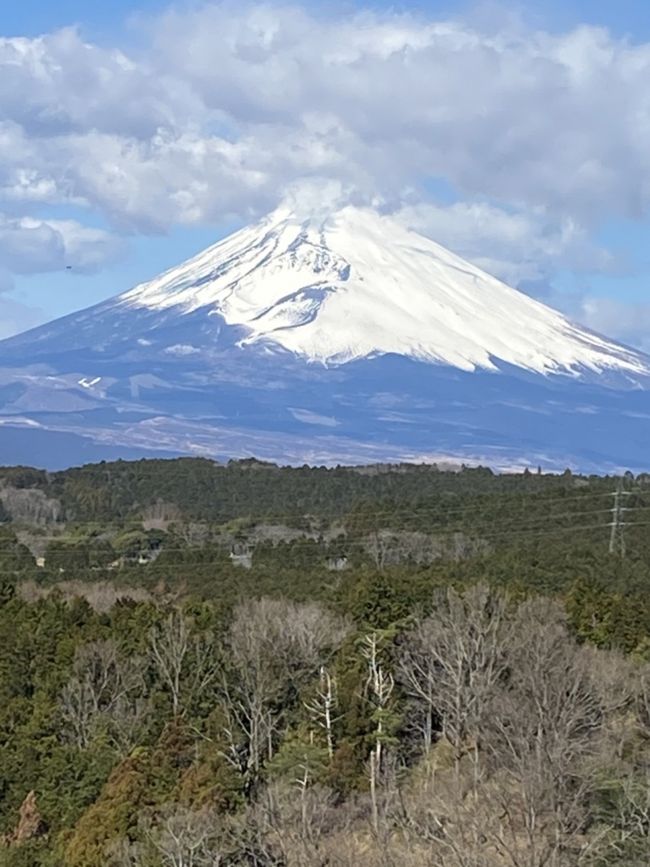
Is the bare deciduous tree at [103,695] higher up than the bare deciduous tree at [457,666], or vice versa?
the bare deciduous tree at [457,666]

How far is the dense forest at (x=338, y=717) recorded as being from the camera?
23906mm

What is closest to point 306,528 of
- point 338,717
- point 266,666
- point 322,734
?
point 266,666

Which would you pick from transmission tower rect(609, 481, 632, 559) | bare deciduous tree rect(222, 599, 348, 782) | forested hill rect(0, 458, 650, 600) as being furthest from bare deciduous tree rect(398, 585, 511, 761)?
transmission tower rect(609, 481, 632, 559)

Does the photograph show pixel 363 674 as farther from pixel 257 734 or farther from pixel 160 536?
pixel 160 536

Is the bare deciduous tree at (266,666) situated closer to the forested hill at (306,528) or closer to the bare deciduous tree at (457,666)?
the bare deciduous tree at (457,666)

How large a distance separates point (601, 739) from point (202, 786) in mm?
7055

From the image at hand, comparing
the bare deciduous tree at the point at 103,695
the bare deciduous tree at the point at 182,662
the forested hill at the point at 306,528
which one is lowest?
the bare deciduous tree at the point at 103,695

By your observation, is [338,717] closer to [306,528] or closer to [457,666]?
[457,666]

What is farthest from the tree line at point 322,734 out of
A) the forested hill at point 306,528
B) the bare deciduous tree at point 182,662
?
the forested hill at point 306,528

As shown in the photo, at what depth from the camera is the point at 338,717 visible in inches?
1277

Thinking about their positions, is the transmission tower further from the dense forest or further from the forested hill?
the dense forest

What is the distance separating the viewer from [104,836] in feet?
96.5

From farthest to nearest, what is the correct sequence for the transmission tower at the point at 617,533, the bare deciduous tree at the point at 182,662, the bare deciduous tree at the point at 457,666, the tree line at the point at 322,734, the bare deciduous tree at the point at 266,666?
1. the transmission tower at the point at 617,533
2. the bare deciduous tree at the point at 182,662
3. the bare deciduous tree at the point at 266,666
4. the bare deciduous tree at the point at 457,666
5. the tree line at the point at 322,734

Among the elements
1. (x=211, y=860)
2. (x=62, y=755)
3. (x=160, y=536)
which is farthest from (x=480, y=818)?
(x=160, y=536)
